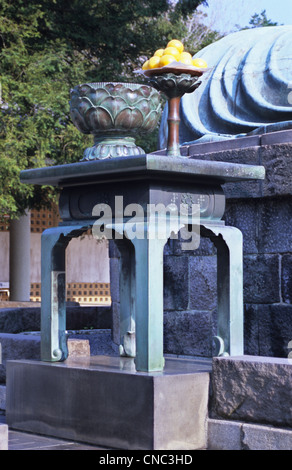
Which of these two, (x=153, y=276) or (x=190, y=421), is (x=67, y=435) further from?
(x=153, y=276)

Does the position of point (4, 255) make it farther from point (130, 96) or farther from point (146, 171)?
point (146, 171)

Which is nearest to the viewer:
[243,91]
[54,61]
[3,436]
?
[3,436]

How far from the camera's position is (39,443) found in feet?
14.5

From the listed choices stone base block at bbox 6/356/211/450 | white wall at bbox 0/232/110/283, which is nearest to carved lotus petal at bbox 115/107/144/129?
stone base block at bbox 6/356/211/450

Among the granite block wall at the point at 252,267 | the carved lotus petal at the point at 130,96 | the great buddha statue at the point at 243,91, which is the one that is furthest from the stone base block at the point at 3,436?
the great buddha statue at the point at 243,91

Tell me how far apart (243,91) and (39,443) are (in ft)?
9.06

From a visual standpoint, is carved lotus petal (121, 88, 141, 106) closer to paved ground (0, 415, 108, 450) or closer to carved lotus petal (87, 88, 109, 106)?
carved lotus petal (87, 88, 109, 106)

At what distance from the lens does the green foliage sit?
11984 millimetres

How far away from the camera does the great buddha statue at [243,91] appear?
18.6 feet

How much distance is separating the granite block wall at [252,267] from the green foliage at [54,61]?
242 inches

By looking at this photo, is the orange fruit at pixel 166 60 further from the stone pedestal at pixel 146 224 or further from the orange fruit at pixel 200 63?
the stone pedestal at pixel 146 224

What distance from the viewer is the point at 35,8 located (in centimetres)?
1277

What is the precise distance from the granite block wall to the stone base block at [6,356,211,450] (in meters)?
0.65

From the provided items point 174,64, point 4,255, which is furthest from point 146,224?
point 4,255
